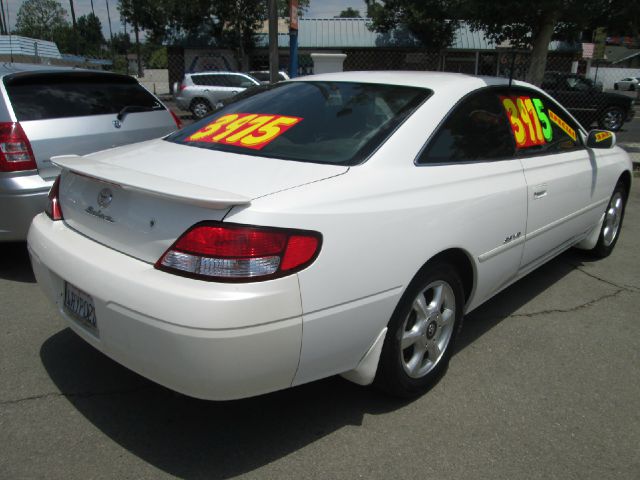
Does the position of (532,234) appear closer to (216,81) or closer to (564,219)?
(564,219)

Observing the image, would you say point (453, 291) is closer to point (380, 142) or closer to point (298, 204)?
point (380, 142)

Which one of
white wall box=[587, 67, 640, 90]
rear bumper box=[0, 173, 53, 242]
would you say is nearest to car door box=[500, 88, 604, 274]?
rear bumper box=[0, 173, 53, 242]

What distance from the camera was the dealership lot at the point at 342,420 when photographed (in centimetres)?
232

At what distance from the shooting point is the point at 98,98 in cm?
479

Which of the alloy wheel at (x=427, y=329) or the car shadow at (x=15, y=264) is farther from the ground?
the alloy wheel at (x=427, y=329)

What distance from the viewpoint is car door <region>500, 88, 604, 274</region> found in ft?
11.1

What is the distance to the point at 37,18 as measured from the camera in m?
65.7

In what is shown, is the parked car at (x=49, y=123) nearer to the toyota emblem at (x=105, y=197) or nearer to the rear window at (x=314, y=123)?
the rear window at (x=314, y=123)

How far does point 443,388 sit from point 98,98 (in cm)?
373

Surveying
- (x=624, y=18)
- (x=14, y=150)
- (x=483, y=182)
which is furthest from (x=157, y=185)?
(x=624, y=18)

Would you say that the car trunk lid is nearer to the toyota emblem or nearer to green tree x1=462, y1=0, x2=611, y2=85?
the toyota emblem

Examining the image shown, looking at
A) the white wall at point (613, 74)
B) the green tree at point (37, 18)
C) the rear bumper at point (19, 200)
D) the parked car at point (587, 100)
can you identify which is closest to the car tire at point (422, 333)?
the rear bumper at point (19, 200)

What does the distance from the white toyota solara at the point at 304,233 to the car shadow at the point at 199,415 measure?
1.00ft

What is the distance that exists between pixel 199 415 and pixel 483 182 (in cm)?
184
